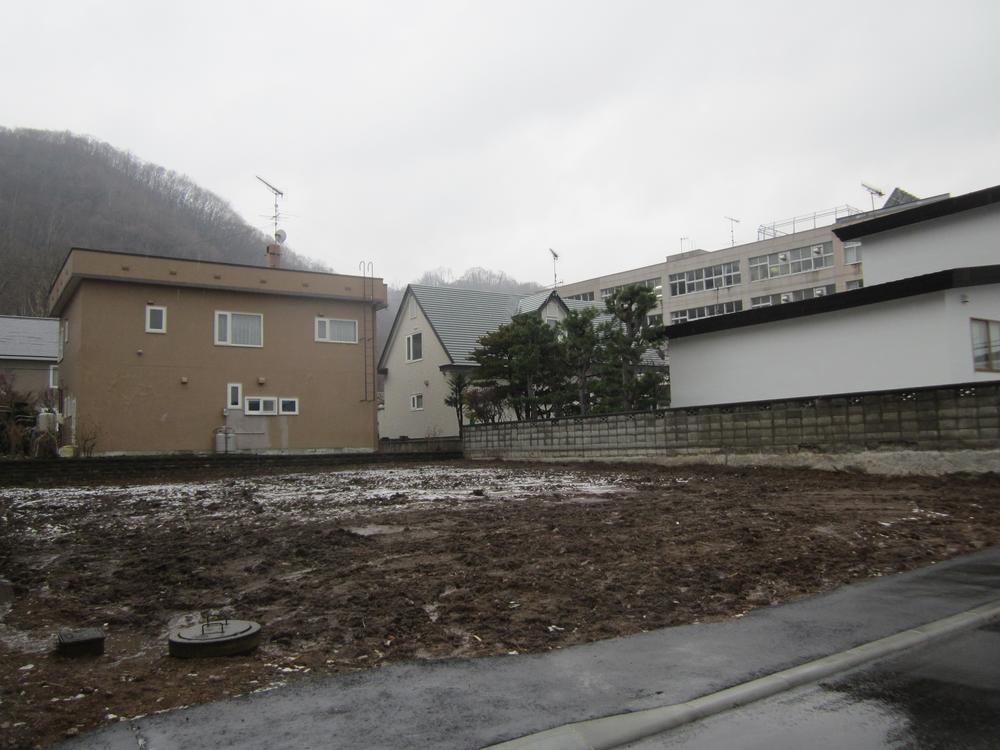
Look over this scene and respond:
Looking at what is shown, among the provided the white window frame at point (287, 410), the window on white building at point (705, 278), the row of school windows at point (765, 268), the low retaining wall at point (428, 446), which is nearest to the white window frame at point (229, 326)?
the white window frame at point (287, 410)

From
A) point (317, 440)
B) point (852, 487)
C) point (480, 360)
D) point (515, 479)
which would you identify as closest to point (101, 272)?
point (317, 440)

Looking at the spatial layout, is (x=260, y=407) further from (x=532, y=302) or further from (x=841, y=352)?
(x=841, y=352)

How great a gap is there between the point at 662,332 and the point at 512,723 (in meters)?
16.2

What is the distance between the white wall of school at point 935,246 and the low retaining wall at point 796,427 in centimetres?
700

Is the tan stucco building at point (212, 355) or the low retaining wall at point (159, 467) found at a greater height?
the tan stucco building at point (212, 355)

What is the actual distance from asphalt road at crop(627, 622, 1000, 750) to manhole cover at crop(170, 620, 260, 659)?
2.26m

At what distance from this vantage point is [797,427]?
44.1 feet

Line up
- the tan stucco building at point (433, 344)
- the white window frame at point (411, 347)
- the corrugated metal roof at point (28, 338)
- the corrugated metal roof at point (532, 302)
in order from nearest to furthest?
the tan stucco building at point (433, 344) → the white window frame at point (411, 347) → the corrugated metal roof at point (532, 302) → the corrugated metal roof at point (28, 338)

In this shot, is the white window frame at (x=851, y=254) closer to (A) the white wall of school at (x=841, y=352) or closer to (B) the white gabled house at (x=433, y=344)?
(B) the white gabled house at (x=433, y=344)

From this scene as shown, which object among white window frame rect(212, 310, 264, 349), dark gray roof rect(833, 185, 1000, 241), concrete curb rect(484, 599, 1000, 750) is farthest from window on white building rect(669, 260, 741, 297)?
concrete curb rect(484, 599, 1000, 750)

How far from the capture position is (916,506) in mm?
8711

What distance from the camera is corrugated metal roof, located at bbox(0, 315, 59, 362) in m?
33.1

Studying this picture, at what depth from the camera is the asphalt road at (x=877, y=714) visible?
296 centimetres

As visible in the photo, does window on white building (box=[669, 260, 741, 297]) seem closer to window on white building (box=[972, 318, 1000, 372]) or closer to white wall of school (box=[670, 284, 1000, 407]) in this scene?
white wall of school (box=[670, 284, 1000, 407])
